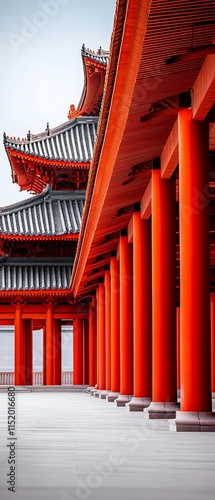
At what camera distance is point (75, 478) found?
695cm

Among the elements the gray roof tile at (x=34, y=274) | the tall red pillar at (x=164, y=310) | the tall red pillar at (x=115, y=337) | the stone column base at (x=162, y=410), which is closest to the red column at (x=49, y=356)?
the gray roof tile at (x=34, y=274)

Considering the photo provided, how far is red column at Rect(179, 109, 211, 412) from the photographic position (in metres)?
12.0

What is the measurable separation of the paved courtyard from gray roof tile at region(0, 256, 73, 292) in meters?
23.2

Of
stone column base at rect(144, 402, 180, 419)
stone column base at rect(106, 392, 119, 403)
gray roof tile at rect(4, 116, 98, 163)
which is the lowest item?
stone column base at rect(106, 392, 119, 403)

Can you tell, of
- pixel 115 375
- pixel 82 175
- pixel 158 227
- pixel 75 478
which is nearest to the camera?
pixel 75 478

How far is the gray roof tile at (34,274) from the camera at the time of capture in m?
36.8

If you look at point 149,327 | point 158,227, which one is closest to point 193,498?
point 158,227

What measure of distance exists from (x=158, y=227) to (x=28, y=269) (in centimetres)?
2348

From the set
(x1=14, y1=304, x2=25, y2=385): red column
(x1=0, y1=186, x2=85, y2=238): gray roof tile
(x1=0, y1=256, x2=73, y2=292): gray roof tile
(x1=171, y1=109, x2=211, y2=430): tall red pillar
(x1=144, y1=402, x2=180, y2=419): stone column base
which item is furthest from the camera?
(x1=0, y1=186, x2=85, y2=238): gray roof tile

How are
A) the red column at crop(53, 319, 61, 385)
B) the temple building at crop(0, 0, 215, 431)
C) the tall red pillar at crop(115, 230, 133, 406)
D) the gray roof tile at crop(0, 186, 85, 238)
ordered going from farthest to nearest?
the gray roof tile at crop(0, 186, 85, 238) < the red column at crop(53, 319, 61, 385) < the tall red pillar at crop(115, 230, 133, 406) < the temple building at crop(0, 0, 215, 431)

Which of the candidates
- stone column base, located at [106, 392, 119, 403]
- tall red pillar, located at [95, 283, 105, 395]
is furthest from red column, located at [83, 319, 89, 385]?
stone column base, located at [106, 392, 119, 403]

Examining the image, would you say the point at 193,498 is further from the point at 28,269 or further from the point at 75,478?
the point at 28,269

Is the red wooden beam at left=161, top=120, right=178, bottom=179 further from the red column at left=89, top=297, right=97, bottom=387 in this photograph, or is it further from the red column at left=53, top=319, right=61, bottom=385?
the red column at left=89, top=297, right=97, bottom=387

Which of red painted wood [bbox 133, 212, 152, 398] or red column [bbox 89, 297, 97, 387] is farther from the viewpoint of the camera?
red column [bbox 89, 297, 97, 387]
